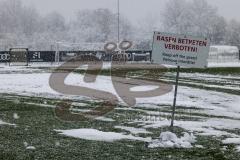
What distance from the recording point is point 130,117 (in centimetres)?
1485

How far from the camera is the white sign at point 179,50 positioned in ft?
38.7

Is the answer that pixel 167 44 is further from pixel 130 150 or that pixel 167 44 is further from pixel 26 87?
pixel 26 87

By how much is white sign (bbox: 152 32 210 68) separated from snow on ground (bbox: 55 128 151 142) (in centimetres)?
180

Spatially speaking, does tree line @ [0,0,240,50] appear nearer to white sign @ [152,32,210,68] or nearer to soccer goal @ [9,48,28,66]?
soccer goal @ [9,48,28,66]

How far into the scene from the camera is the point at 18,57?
164 ft

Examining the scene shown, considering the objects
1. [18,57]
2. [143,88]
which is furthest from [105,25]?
[143,88]

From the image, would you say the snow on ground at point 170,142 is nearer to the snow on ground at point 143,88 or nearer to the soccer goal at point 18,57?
the snow on ground at point 143,88

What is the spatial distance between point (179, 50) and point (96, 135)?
2592 mm

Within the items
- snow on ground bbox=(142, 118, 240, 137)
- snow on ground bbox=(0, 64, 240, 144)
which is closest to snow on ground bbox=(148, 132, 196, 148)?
snow on ground bbox=(0, 64, 240, 144)

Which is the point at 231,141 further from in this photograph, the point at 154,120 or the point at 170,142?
the point at 154,120

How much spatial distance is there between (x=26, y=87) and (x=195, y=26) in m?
120

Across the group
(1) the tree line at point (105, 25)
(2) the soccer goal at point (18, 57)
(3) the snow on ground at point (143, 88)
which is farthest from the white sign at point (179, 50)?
(1) the tree line at point (105, 25)

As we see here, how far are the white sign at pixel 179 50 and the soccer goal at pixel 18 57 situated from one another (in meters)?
38.4

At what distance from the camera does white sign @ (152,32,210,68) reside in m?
11.8
